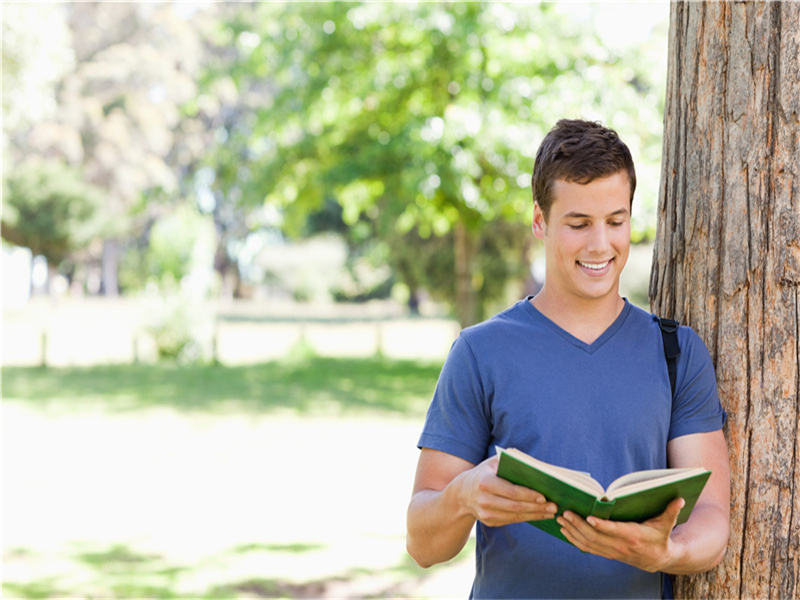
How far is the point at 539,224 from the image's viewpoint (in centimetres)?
205

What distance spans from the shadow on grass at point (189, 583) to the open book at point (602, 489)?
12.7ft

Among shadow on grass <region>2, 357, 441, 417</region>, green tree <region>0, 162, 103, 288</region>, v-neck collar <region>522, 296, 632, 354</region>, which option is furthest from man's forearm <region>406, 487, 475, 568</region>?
green tree <region>0, 162, 103, 288</region>

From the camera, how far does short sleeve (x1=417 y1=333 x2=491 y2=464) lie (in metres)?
1.92

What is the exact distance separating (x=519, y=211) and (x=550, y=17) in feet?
10.6

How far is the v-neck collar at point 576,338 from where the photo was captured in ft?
6.50

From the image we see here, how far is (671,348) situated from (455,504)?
693 millimetres

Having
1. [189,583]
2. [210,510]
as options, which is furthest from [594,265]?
[210,510]

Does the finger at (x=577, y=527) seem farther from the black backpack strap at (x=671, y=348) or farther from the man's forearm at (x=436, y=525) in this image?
the black backpack strap at (x=671, y=348)

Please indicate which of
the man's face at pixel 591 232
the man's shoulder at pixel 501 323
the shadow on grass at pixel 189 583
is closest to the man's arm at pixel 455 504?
the man's shoulder at pixel 501 323

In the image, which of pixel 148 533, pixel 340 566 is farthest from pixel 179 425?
pixel 340 566

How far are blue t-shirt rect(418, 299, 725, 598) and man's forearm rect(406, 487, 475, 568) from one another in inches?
5.0

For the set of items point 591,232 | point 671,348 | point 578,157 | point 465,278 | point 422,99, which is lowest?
point 671,348

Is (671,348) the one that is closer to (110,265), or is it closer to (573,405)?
(573,405)

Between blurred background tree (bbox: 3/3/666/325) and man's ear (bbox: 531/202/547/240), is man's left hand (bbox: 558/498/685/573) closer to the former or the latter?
man's ear (bbox: 531/202/547/240)
